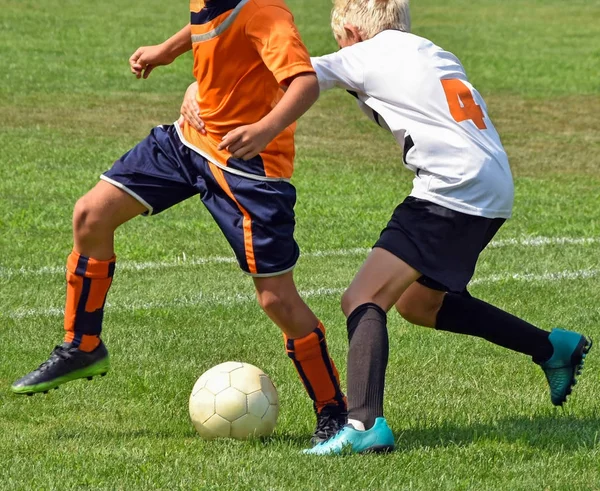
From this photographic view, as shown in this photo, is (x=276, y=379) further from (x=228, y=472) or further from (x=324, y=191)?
(x=324, y=191)

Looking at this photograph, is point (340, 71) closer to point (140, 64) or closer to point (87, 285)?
point (140, 64)

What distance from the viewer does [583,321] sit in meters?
6.69

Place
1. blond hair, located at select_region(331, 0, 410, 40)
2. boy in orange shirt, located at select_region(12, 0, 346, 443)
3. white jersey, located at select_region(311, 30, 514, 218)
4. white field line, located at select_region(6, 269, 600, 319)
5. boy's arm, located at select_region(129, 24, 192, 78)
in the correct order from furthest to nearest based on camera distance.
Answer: white field line, located at select_region(6, 269, 600, 319) < boy's arm, located at select_region(129, 24, 192, 78) < blond hair, located at select_region(331, 0, 410, 40) < white jersey, located at select_region(311, 30, 514, 218) < boy in orange shirt, located at select_region(12, 0, 346, 443)

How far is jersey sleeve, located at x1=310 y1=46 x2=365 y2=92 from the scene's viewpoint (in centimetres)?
462

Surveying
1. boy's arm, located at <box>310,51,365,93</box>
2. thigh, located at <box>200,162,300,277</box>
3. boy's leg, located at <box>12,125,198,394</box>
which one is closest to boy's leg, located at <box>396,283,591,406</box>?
thigh, located at <box>200,162,300,277</box>

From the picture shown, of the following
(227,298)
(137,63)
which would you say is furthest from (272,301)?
(227,298)

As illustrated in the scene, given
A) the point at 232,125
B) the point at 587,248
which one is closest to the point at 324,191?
the point at 587,248

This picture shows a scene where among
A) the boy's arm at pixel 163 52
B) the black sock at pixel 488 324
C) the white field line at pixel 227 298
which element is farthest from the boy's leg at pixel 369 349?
the white field line at pixel 227 298

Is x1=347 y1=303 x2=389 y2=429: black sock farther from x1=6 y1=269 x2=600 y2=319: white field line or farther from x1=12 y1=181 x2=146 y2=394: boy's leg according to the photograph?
x1=6 y1=269 x2=600 y2=319: white field line

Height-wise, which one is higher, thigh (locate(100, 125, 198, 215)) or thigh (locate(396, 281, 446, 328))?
thigh (locate(100, 125, 198, 215))

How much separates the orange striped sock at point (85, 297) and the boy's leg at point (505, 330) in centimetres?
122

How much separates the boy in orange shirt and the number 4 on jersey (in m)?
0.55

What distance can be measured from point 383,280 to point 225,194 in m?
0.69

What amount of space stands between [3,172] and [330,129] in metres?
4.48
